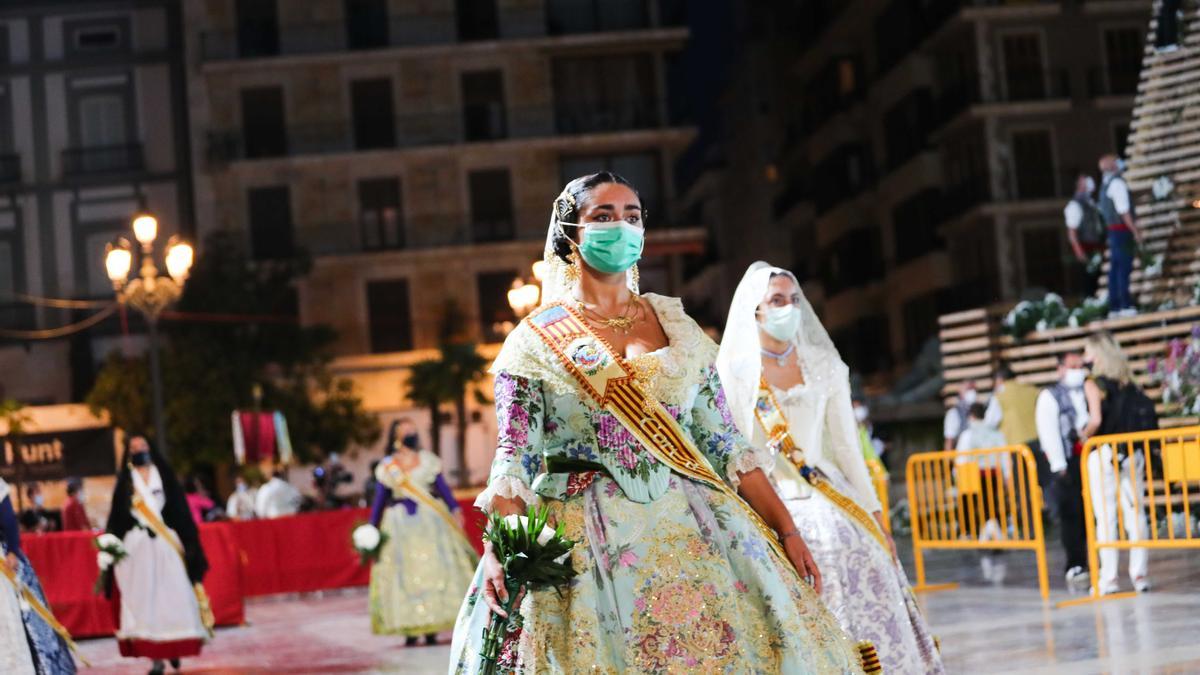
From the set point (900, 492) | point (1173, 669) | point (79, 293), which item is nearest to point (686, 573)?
point (1173, 669)

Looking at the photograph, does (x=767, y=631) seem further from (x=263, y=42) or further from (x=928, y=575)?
(x=263, y=42)

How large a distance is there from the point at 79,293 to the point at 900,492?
29447 mm

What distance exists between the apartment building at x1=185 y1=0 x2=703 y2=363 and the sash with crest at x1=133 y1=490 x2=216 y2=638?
117 feet

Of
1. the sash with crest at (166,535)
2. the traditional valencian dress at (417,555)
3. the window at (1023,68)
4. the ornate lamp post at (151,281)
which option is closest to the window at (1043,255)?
the window at (1023,68)

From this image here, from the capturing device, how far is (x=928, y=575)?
1731cm

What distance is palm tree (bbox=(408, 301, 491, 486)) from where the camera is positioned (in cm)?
4697

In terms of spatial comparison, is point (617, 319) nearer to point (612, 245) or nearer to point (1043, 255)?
point (612, 245)

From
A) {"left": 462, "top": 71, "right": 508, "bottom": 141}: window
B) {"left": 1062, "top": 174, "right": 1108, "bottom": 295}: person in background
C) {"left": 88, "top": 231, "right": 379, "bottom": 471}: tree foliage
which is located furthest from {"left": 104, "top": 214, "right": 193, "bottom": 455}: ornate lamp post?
{"left": 462, "top": 71, "right": 508, "bottom": 141}: window

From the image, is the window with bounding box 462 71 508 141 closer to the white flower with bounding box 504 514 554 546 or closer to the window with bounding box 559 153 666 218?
the window with bounding box 559 153 666 218

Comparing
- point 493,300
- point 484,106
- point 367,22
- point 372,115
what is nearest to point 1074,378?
point 493,300

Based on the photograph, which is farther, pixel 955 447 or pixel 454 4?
pixel 454 4

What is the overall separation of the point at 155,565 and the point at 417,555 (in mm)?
2154

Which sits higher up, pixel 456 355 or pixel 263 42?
pixel 263 42

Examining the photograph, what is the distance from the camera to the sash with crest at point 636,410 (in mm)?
5297
